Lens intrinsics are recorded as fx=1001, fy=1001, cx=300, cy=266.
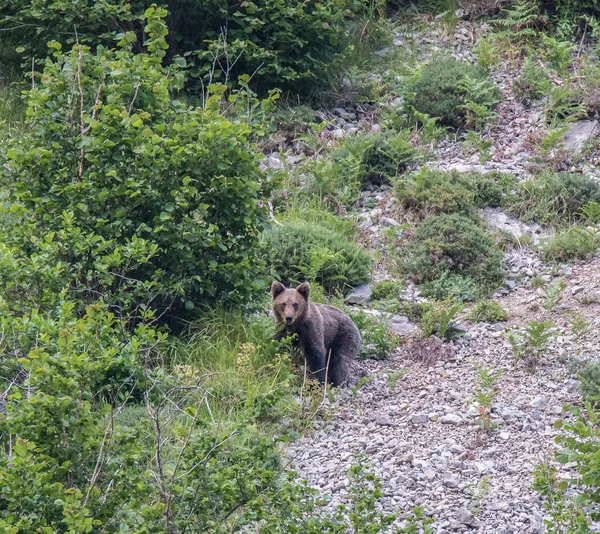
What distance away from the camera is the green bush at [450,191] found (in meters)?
11.8

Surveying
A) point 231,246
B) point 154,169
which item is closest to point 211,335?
point 231,246

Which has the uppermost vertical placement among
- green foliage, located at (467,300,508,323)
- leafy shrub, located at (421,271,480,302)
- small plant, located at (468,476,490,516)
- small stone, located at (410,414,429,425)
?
small plant, located at (468,476,490,516)

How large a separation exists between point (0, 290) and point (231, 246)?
2.17 metres

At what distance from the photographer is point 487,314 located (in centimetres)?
1016

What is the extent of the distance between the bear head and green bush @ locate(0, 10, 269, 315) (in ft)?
0.66

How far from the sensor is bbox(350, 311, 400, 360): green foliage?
9.50m

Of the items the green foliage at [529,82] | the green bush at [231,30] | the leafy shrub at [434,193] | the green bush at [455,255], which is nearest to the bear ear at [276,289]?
the green bush at [455,255]

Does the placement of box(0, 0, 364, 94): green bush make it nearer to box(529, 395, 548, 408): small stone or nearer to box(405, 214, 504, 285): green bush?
box(405, 214, 504, 285): green bush

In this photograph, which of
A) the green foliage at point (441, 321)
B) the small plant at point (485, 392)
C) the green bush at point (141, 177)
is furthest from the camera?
the green foliage at point (441, 321)

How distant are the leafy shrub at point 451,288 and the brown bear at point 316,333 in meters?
1.62

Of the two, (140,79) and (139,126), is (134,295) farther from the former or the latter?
(140,79)

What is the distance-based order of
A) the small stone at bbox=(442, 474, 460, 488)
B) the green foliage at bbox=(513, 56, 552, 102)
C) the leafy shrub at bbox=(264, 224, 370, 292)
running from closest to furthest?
the small stone at bbox=(442, 474, 460, 488) < the leafy shrub at bbox=(264, 224, 370, 292) < the green foliage at bbox=(513, 56, 552, 102)

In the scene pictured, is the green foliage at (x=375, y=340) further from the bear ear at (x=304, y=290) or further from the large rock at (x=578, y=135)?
the large rock at (x=578, y=135)

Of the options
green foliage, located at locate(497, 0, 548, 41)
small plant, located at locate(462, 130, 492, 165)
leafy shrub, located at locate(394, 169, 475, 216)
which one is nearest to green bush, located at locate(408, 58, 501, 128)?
small plant, located at locate(462, 130, 492, 165)
